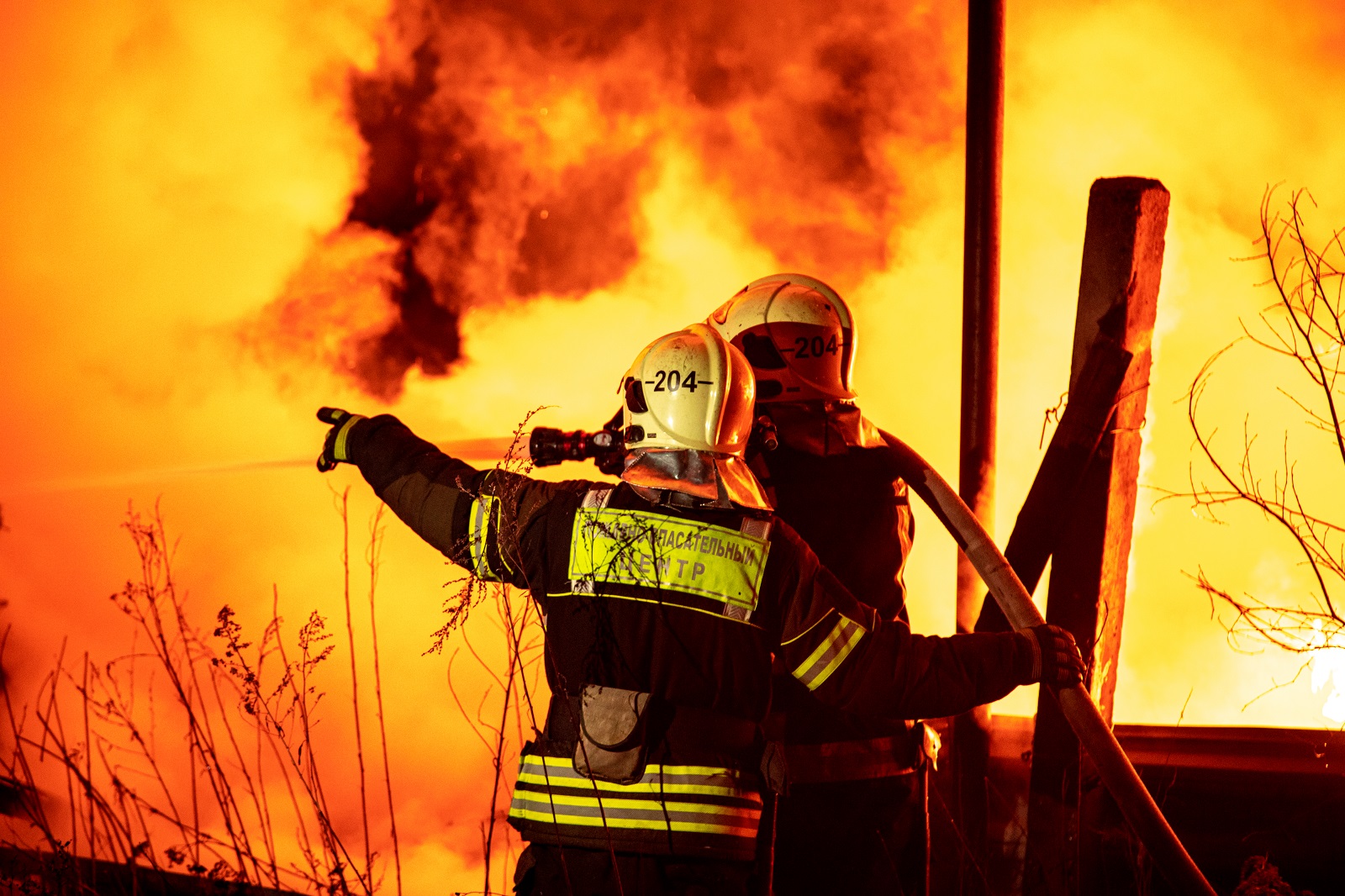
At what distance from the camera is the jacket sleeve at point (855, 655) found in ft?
9.45

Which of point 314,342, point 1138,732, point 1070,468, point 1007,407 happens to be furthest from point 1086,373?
point 314,342

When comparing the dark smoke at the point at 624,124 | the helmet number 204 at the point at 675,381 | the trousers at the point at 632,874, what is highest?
the dark smoke at the point at 624,124

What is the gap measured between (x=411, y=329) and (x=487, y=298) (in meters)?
0.60

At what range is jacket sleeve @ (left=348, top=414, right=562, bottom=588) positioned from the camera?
119 inches

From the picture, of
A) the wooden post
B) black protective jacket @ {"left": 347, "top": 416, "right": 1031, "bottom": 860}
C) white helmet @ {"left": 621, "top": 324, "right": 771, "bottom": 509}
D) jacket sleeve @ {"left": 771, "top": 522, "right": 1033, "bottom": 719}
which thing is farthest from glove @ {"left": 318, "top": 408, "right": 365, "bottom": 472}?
the wooden post

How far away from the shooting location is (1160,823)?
334 centimetres

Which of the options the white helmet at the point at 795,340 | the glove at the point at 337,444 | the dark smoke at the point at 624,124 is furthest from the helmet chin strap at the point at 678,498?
the dark smoke at the point at 624,124

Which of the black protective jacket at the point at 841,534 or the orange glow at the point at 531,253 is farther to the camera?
the orange glow at the point at 531,253

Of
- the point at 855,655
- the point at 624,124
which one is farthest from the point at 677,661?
the point at 624,124

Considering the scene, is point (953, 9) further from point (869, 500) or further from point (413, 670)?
point (413, 670)

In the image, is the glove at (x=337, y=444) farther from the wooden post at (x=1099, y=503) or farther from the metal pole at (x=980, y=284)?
the wooden post at (x=1099, y=503)

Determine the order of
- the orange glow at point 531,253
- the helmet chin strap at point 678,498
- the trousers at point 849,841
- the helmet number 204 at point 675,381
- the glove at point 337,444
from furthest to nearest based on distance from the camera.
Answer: the orange glow at point 531,253 < the trousers at point 849,841 < the glove at point 337,444 < the helmet number 204 at point 675,381 < the helmet chin strap at point 678,498

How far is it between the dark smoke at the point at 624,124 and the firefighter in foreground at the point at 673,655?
4637 mm

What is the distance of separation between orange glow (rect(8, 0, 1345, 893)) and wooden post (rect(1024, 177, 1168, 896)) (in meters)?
2.60
